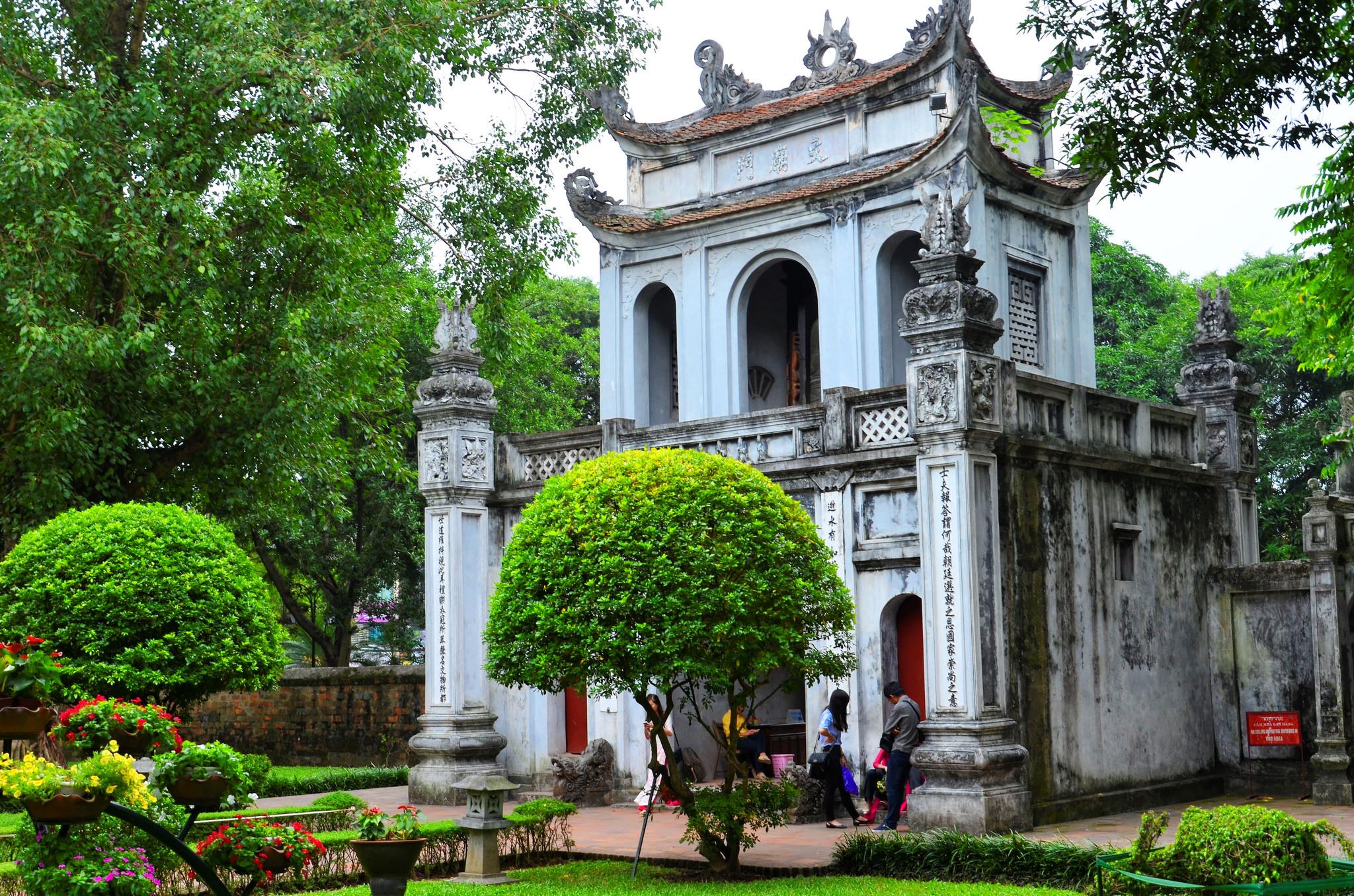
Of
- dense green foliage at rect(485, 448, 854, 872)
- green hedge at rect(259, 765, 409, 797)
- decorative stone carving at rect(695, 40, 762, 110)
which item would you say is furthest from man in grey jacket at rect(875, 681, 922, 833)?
decorative stone carving at rect(695, 40, 762, 110)

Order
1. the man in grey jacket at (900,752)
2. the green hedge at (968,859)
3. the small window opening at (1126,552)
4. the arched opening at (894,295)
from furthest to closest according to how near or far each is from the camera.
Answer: the arched opening at (894,295) → the small window opening at (1126,552) → the man in grey jacket at (900,752) → the green hedge at (968,859)

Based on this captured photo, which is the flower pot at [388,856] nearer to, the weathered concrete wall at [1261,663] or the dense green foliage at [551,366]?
the weathered concrete wall at [1261,663]

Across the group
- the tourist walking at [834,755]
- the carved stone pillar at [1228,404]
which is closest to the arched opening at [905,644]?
the tourist walking at [834,755]

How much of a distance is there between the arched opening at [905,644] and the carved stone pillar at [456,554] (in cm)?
515

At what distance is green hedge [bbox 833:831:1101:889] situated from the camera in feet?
37.2

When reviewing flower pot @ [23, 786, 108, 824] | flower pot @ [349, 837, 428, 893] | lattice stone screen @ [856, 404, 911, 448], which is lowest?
flower pot @ [349, 837, 428, 893]

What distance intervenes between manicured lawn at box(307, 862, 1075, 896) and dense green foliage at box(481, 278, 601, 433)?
11.8m

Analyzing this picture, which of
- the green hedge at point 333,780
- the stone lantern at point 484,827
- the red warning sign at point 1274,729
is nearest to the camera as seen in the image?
the stone lantern at point 484,827

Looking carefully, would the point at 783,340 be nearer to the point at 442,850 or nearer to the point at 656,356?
the point at 656,356

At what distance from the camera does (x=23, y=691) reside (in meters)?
6.38

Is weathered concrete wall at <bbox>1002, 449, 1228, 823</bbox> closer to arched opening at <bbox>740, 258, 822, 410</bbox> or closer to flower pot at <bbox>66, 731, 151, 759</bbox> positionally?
arched opening at <bbox>740, 258, 822, 410</bbox>

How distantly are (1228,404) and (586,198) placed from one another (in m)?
8.95

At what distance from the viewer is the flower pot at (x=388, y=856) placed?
10477 mm

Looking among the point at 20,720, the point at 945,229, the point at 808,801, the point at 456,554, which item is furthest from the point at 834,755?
the point at 20,720
